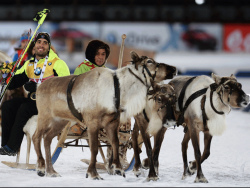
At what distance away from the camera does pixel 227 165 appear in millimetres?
5145

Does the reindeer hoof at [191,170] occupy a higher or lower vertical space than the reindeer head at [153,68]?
lower

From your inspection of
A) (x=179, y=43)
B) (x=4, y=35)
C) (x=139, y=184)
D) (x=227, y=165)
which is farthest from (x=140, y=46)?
(x=139, y=184)

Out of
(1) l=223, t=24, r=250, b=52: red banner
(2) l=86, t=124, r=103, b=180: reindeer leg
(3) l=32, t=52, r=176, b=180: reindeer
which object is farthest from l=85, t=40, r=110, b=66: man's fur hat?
(1) l=223, t=24, r=250, b=52: red banner

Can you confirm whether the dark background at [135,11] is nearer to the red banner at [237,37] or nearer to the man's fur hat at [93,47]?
the red banner at [237,37]

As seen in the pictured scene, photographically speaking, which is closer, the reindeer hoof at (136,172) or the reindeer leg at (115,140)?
the reindeer leg at (115,140)

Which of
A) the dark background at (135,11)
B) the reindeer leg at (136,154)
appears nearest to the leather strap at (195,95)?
the reindeer leg at (136,154)

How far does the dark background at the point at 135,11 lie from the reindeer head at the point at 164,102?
16.2 meters

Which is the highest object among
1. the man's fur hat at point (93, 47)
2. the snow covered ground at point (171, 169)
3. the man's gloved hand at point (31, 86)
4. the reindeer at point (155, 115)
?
the man's fur hat at point (93, 47)

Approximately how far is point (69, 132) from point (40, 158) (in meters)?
0.54

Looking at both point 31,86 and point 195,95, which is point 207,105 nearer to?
point 195,95

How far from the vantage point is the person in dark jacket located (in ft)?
15.1

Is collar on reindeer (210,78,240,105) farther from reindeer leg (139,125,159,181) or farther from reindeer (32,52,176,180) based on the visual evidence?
reindeer leg (139,125,159,181)

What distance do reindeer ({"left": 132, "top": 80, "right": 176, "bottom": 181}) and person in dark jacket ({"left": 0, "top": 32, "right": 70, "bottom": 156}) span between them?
1.11m

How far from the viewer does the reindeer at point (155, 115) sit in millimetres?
3961
